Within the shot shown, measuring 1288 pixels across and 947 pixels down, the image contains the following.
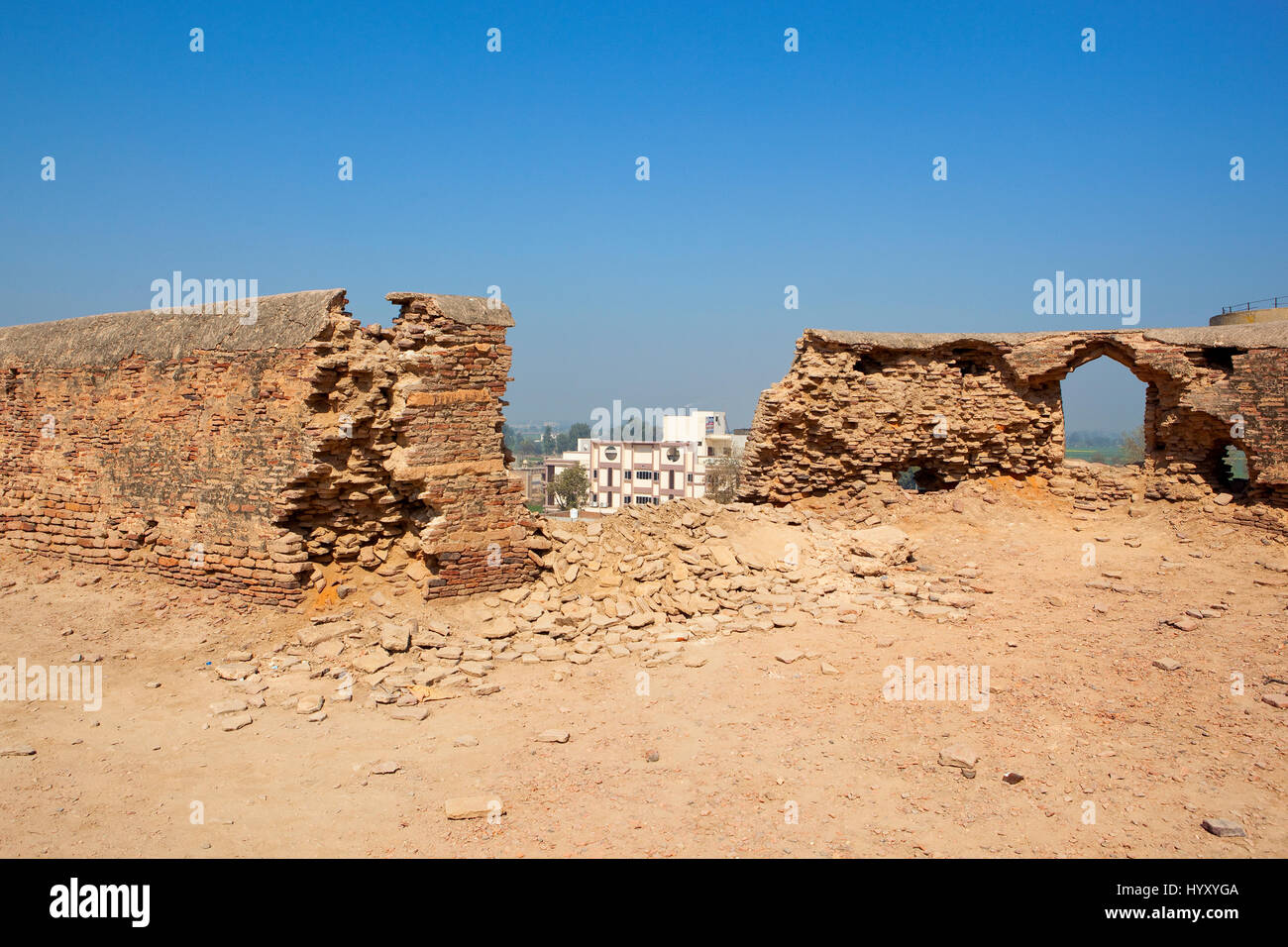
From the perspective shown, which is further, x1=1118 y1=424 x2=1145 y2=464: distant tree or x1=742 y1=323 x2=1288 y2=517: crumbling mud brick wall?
x1=1118 y1=424 x2=1145 y2=464: distant tree

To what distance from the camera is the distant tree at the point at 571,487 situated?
5106 cm

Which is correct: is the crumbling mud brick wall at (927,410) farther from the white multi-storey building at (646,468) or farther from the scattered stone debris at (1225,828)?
the white multi-storey building at (646,468)

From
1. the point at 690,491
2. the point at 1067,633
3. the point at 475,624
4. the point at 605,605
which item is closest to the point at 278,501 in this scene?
the point at 475,624

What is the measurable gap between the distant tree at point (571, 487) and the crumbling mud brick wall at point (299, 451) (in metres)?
41.3

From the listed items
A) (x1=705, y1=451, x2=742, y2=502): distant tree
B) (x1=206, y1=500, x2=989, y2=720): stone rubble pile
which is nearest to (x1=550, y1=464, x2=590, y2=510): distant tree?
(x1=705, y1=451, x2=742, y2=502): distant tree

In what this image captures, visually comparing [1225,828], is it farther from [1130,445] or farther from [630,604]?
[1130,445]

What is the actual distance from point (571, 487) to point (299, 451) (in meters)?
43.1

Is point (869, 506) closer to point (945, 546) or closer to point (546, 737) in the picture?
point (945, 546)

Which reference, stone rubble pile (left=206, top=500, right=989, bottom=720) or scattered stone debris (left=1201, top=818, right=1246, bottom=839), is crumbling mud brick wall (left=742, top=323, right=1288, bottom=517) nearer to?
stone rubble pile (left=206, top=500, right=989, bottom=720)

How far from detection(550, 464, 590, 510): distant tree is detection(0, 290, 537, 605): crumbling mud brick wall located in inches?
1628

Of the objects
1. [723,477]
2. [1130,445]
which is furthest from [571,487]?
[1130,445]

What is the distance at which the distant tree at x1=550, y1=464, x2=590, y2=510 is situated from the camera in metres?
51.1

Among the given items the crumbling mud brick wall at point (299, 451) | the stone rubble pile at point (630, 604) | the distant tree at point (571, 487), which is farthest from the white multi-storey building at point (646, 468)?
the crumbling mud brick wall at point (299, 451)

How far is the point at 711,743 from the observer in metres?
5.87
